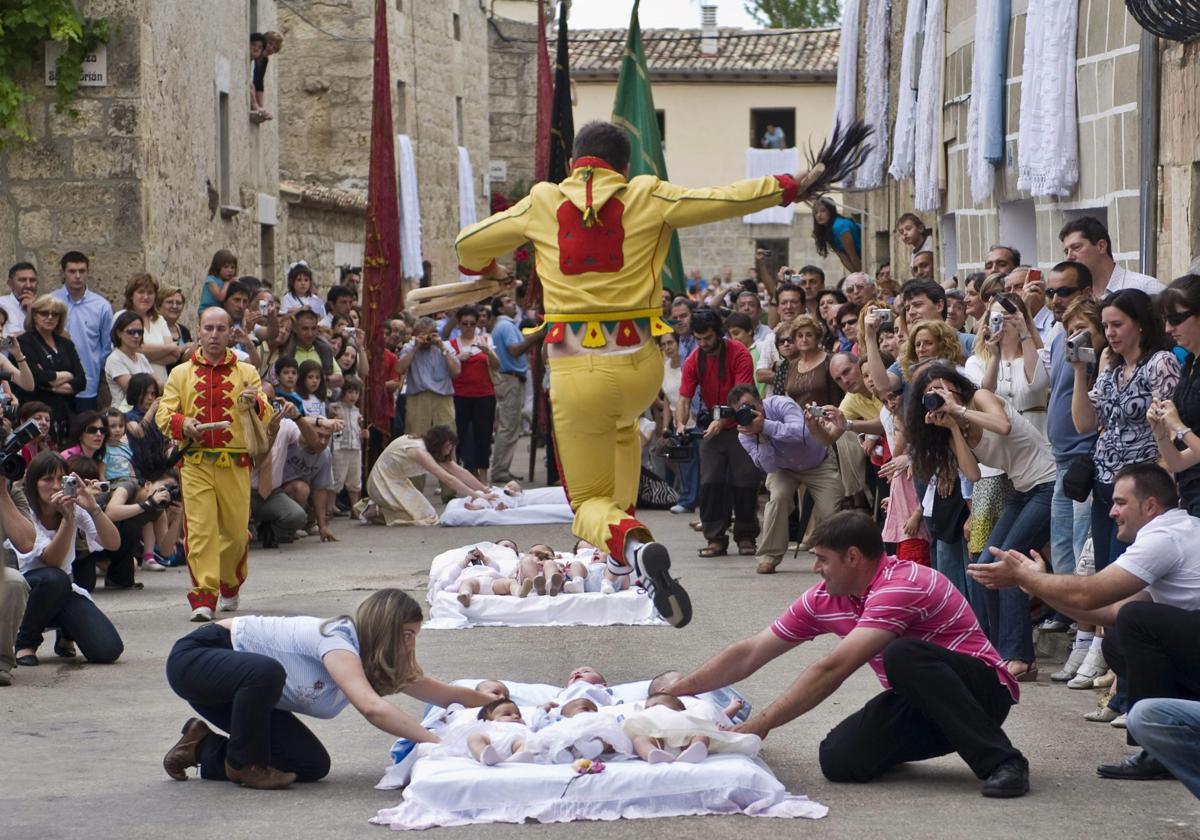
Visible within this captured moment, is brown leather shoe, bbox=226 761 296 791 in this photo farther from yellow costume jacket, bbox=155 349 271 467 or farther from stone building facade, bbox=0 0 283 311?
stone building facade, bbox=0 0 283 311

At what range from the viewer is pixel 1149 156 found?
37.6 ft

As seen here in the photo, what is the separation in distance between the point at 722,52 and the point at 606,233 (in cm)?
4169

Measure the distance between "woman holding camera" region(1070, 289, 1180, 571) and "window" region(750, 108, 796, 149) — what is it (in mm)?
41167

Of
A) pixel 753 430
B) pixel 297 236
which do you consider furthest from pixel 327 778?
pixel 297 236

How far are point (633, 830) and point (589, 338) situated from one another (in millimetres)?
3057

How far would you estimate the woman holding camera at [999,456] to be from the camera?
8141 mm

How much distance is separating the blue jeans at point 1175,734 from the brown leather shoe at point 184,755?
10.5ft

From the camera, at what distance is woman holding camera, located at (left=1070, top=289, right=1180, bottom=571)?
7391mm

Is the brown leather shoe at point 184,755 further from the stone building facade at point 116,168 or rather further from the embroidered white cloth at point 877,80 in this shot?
the embroidered white cloth at point 877,80

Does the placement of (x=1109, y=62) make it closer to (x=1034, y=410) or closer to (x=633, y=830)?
(x=1034, y=410)

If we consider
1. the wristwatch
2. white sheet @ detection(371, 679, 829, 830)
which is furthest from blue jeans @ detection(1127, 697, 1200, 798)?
the wristwatch

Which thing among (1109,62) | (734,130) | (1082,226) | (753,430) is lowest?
(753,430)

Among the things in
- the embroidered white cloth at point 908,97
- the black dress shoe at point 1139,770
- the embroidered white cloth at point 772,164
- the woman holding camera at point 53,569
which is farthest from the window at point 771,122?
the black dress shoe at point 1139,770

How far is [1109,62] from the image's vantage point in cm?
1223
